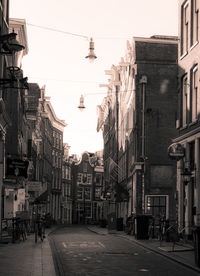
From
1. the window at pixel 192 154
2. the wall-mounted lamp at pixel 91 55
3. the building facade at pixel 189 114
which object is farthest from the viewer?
the window at pixel 192 154

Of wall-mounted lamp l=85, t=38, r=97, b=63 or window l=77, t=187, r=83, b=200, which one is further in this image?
window l=77, t=187, r=83, b=200

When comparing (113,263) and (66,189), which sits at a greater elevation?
(66,189)

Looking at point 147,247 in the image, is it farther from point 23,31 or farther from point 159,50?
point 23,31

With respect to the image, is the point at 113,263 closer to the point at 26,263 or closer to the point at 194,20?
the point at 26,263

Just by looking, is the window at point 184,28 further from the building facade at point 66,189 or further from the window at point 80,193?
the window at point 80,193

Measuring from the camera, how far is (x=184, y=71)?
27.7 metres

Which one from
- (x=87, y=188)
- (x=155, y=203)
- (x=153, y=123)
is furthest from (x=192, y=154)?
(x=87, y=188)

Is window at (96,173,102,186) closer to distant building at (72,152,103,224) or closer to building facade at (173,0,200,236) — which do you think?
distant building at (72,152,103,224)

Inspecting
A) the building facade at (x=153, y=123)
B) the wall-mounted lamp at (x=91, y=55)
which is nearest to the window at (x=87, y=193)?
the building facade at (x=153, y=123)

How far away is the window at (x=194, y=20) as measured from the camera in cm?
2600

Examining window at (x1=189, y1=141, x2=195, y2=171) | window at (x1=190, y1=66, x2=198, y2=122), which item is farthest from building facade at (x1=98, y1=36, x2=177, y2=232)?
window at (x1=190, y1=66, x2=198, y2=122)

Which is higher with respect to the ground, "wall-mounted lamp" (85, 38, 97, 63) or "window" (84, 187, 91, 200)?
"wall-mounted lamp" (85, 38, 97, 63)

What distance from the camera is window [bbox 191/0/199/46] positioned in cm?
2600

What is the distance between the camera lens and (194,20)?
26594 millimetres
